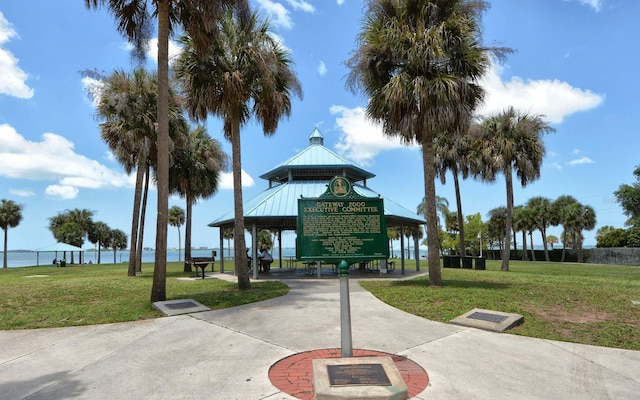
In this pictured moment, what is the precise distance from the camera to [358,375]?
4590 mm

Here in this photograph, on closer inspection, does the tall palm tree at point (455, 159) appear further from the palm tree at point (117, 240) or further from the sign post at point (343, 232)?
the palm tree at point (117, 240)

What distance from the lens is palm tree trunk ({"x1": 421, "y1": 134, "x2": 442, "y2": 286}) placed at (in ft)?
43.2

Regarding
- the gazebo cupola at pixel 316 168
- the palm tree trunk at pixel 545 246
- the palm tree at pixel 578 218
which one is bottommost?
the palm tree trunk at pixel 545 246

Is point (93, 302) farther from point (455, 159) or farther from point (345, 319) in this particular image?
point (455, 159)

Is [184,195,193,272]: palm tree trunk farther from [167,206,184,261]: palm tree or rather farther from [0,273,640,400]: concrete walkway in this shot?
[167,206,184,261]: palm tree

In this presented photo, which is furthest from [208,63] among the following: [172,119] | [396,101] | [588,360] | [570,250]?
[570,250]

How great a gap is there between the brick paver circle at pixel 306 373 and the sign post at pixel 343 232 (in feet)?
2.07

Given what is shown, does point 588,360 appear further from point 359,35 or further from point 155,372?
point 359,35

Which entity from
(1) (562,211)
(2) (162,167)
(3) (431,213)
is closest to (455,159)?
(3) (431,213)

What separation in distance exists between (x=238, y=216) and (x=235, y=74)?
4.77 metres

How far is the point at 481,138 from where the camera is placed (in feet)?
82.2

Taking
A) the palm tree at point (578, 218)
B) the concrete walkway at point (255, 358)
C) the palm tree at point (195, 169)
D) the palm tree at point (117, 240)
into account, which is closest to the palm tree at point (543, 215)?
the palm tree at point (578, 218)

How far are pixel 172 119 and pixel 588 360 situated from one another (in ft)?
65.8

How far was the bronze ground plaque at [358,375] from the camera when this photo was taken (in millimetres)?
4395
